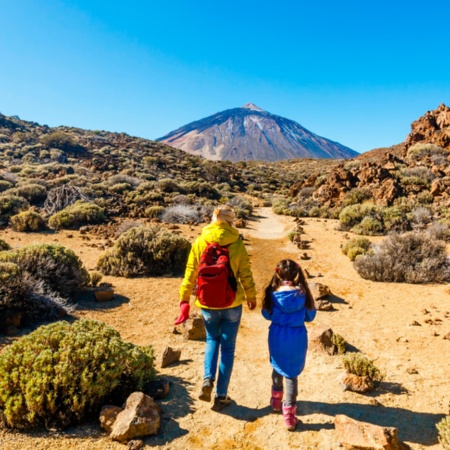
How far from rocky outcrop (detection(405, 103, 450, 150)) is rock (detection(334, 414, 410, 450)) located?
1187 inches

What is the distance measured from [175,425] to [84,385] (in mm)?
873

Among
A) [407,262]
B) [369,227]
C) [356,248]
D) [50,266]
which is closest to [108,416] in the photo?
[50,266]

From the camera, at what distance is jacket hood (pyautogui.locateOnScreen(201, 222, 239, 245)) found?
2.96 metres

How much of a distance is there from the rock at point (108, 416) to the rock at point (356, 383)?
2299mm

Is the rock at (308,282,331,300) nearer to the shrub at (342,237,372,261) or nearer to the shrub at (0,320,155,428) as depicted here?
the shrub at (342,237,372,261)

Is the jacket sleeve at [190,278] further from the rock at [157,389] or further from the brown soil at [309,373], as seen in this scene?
Result: the brown soil at [309,373]

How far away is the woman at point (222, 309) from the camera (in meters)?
2.99

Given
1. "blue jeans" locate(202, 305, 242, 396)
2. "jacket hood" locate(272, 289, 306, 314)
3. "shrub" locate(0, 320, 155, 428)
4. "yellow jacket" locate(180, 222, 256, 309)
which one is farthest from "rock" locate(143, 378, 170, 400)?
"jacket hood" locate(272, 289, 306, 314)

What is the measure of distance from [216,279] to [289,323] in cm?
75

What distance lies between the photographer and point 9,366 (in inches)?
113

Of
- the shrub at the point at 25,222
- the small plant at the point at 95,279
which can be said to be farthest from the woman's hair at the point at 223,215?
the shrub at the point at 25,222

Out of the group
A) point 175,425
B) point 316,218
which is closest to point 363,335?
point 175,425

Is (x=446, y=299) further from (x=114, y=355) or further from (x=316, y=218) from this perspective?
(x=316, y=218)

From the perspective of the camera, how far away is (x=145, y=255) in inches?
309
